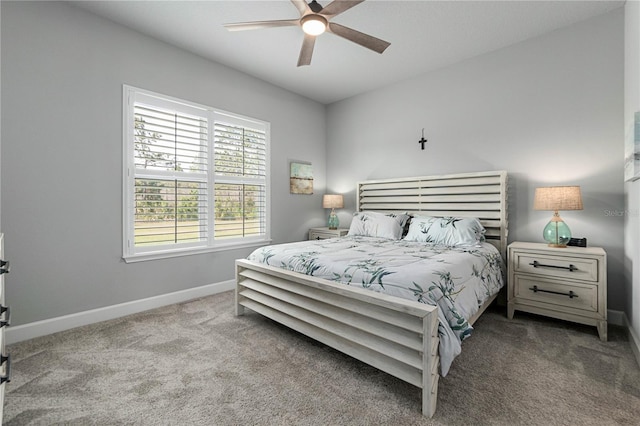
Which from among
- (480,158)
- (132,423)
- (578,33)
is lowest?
(132,423)

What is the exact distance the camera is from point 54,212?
8.41 feet

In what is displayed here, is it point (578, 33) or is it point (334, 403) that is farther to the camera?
point (578, 33)

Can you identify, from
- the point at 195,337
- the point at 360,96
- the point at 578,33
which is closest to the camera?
the point at 195,337

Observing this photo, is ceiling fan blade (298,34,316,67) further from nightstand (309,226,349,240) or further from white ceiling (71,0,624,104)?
nightstand (309,226,349,240)

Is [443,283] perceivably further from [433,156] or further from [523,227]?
[433,156]

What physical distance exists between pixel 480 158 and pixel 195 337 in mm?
3640

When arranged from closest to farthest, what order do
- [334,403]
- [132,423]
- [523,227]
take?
[132,423]
[334,403]
[523,227]

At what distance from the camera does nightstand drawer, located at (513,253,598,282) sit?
2451mm

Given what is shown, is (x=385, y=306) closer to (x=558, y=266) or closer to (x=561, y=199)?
(x=558, y=266)

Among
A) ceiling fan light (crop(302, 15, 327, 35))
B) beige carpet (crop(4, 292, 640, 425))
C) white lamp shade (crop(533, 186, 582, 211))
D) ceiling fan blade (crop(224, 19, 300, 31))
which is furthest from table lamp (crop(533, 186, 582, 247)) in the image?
ceiling fan blade (crop(224, 19, 300, 31))

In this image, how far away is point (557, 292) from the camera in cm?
259

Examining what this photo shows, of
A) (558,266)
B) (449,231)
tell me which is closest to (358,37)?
(449,231)

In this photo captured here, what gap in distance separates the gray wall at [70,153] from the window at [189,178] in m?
0.12

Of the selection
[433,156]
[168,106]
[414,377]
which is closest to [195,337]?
[414,377]
